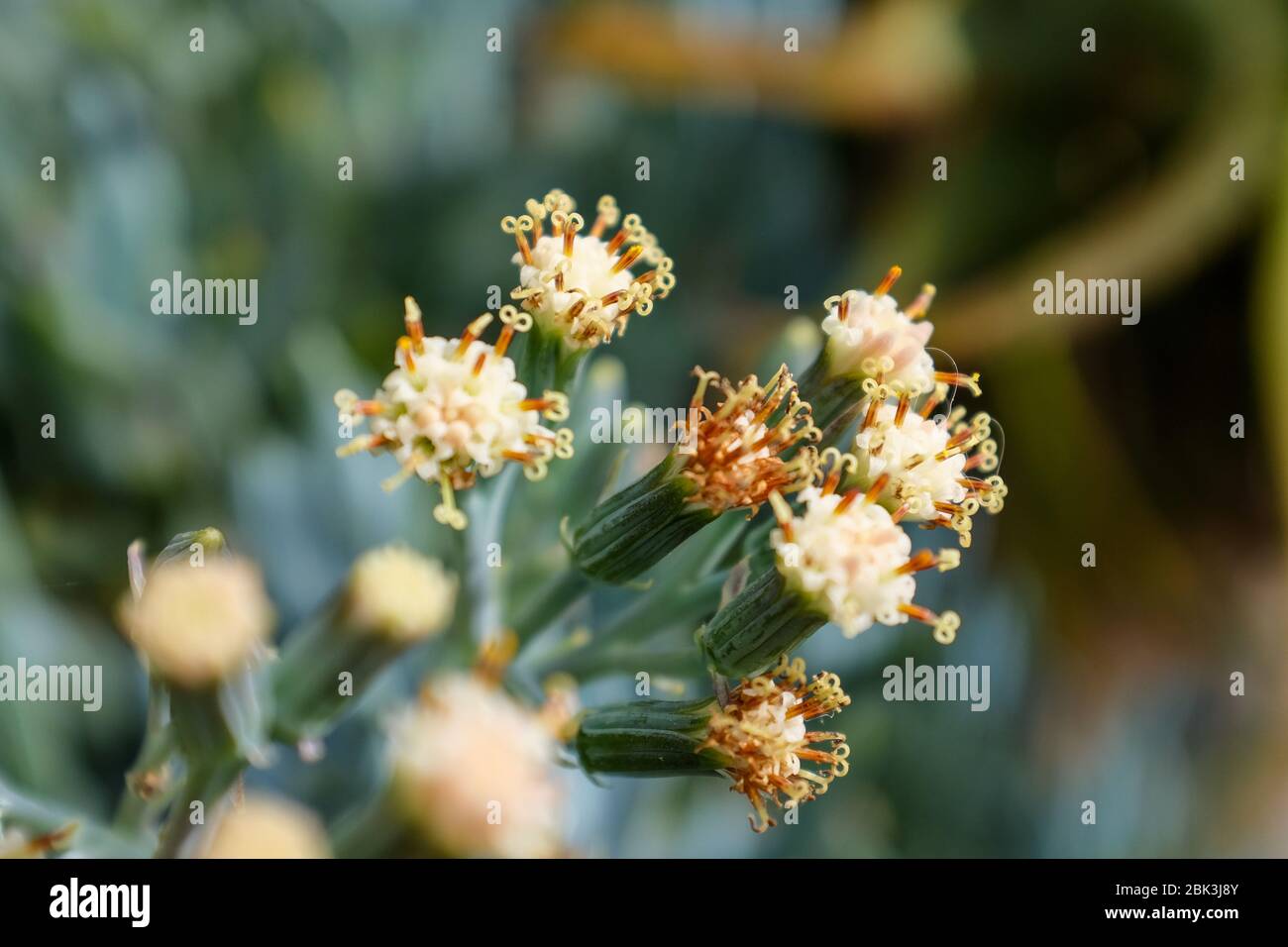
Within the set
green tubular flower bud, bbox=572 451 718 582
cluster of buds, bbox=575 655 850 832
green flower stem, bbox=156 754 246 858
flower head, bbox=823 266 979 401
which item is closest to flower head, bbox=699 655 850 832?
cluster of buds, bbox=575 655 850 832

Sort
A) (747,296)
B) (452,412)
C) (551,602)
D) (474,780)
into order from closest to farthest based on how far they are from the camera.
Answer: (474,780) → (452,412) → (551,602) → (747,296)

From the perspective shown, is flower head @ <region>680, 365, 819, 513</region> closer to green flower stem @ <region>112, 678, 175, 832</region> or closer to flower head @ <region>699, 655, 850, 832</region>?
flower head @ <region>699, 655, 850, 832</region>

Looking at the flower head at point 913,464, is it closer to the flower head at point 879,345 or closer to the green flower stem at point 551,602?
the flower head at point 879,345

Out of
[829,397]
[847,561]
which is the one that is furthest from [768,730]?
[829,397]

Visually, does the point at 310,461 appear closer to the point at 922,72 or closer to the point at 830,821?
the point at 830,821

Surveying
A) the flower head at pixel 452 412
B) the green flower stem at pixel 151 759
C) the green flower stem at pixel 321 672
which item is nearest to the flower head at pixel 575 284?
the flower head at pixel 452 412

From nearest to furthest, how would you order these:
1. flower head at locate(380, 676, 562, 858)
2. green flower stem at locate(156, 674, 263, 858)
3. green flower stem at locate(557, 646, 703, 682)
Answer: flower head at locate(380, 676, 562, 858) → green flower stem at locate(156, 674, 263, 858) → green flower stem at locate(557, 646, 703, 682)

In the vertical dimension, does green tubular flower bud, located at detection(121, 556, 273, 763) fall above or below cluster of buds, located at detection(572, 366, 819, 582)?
below

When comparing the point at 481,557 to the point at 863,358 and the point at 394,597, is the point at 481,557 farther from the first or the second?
the point at 863,358
